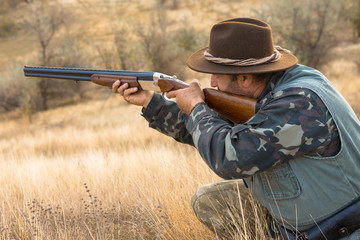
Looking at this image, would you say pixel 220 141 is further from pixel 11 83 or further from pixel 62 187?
pixel 11 83

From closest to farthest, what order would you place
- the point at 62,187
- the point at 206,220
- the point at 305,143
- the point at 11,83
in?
the point at 305,143 < the point at 206,220 < the point at 62,187 < the point at 11,83

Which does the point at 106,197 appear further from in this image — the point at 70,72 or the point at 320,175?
the point at 320,175

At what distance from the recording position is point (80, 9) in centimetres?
4688

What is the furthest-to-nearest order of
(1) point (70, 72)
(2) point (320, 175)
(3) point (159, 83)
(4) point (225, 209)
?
(1) point (70, 72) → (3) point (159, 83) → (4) point (225, 209) → (2) point (320, 175)

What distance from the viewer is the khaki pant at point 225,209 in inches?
111

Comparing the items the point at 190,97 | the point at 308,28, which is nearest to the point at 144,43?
the point at 308,28

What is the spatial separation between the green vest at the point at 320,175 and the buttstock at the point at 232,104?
0.68 feet

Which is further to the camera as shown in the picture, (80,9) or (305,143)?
(80,9)

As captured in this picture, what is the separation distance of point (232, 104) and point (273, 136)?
0.52 m

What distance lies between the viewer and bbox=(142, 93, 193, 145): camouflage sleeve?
3.19 meters

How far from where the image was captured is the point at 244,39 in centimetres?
232

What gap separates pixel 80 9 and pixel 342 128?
4884 cm

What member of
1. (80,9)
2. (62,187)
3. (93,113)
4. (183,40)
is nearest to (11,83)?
(93,113)

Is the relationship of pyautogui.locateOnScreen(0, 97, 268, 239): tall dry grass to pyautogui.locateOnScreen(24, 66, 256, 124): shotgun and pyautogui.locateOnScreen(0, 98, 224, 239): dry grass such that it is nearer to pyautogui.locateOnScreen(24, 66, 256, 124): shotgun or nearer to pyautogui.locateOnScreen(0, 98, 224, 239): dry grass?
pyautogui.locateOnScreen(0, 98, 224, 239): dry grass
